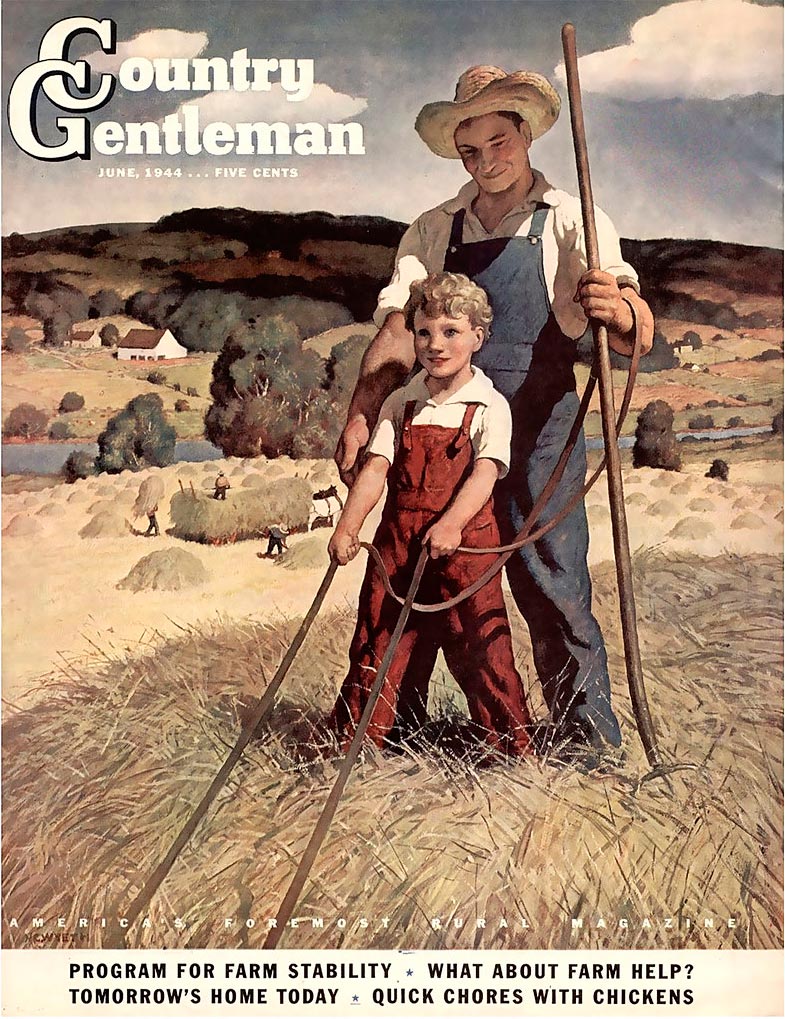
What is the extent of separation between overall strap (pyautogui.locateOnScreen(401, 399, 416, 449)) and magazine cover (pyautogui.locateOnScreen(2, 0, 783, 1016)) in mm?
12

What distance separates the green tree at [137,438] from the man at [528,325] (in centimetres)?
48

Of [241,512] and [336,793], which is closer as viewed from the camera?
[336,793]

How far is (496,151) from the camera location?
2617mm


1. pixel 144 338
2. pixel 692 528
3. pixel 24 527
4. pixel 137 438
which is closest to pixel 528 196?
pixel 692 528

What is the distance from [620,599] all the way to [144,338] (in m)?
1.43

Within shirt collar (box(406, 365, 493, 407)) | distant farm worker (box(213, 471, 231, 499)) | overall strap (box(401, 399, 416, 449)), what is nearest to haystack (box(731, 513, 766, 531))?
shirt collar (box(406, 365, 493, 407))

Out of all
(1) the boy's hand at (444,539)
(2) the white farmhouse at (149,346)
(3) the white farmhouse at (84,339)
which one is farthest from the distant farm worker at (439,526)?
(3) the white farmhouse at (84,339)

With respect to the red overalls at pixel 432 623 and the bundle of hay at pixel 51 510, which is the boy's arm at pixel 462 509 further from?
the bundle of hay at pixel 51 510

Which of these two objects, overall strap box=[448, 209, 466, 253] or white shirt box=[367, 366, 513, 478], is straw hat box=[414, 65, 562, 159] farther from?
white shirt box=[367, 366, 513, 478]

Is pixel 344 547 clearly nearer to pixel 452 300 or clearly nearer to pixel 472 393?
pixel 472 393

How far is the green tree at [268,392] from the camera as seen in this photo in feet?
8.70

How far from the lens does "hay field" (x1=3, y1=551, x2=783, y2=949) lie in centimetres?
252

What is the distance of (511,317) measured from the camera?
257cm
